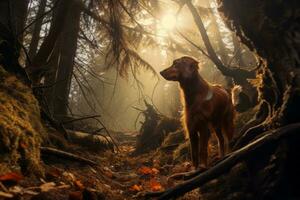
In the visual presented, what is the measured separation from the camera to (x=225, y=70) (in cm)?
862

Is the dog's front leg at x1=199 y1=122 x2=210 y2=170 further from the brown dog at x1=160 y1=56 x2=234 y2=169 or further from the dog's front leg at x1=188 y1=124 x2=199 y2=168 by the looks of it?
the dog's front leg at x1=188 y1=124 x2=199 y2=168

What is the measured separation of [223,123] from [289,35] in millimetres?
1859

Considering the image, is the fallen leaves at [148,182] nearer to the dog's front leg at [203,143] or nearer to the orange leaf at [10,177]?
the dog's front leg at [203,143]

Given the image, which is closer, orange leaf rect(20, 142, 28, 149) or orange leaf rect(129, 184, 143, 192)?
orange leaf rect(20, 142, 28, 149)

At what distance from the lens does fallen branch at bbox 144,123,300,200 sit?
9.65 feet

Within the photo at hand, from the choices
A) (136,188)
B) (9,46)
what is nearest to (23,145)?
(136,188)

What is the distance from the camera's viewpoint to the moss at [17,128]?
305cm

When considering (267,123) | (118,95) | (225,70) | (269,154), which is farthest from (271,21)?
(118,95)

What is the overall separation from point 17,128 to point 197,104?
225 cm

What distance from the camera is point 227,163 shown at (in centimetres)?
304

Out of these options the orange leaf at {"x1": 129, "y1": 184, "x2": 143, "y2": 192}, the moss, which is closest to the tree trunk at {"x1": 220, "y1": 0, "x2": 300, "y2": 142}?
the orange leaf at {"x1": 129, "y1": 184, "x2": 143, "y2": 192}

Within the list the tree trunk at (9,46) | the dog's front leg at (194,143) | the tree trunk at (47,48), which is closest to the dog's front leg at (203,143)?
the dog's front leg at (194,143)

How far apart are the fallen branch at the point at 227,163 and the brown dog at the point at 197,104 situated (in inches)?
52.5

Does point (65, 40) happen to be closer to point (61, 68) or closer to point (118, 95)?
point (61, 68)
